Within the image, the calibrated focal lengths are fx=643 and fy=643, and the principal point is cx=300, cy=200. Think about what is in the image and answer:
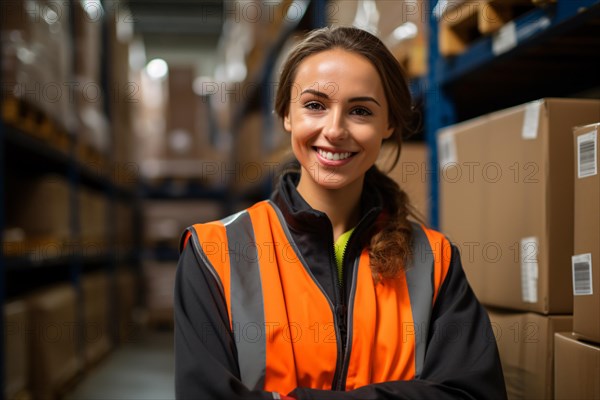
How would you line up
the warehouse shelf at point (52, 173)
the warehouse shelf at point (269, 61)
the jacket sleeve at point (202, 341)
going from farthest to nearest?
the warehouse shelf at point (269, 61) → the warehouse shelf at point (52, 173) → the jacket sleeve at point (202, 341)

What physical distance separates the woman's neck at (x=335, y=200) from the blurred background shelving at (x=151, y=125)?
24 cm

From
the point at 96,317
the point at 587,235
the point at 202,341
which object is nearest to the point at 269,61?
the point at 96,317

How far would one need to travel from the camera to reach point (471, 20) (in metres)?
2.69

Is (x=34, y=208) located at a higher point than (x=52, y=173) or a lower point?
lower

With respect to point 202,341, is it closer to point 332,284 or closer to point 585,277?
point 332,284

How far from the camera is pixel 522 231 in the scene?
2084 millimetres

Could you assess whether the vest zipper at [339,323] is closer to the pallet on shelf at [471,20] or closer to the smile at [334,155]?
the smile at [334,155]

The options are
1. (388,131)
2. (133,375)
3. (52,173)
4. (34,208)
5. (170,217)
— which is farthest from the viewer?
(170,217)

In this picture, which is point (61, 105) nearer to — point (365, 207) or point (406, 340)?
point (365, 207)

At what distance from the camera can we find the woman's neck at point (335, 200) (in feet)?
6.08

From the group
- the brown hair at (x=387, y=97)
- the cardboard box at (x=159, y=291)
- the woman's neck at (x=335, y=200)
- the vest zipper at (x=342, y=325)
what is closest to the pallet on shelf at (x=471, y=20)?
the brown hair at (x=387, y=97)

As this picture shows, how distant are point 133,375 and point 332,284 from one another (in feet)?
14.4

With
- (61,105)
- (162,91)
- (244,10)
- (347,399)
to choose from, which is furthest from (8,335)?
(162,91)

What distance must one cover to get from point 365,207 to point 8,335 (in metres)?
2.60
